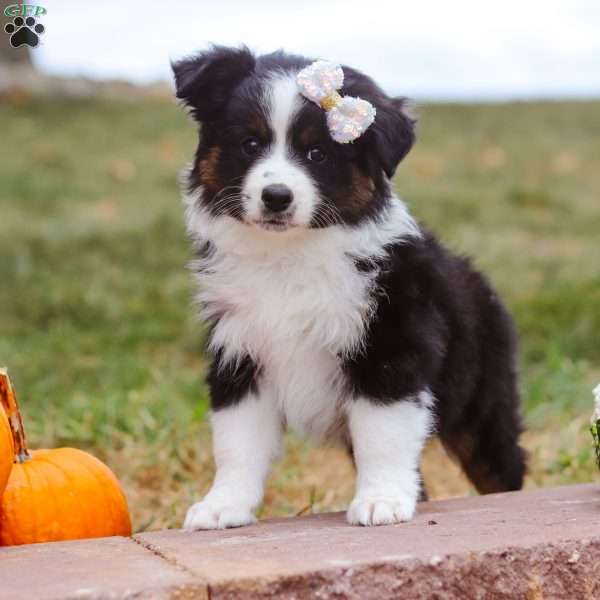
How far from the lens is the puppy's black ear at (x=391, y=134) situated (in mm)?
3404

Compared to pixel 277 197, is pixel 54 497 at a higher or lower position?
lower

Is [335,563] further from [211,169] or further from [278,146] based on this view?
[211,169]

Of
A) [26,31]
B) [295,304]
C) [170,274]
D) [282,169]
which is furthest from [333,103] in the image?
[170,274]

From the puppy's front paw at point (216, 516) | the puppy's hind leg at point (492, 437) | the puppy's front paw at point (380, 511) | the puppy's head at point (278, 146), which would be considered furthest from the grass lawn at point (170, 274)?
the puppy's head at point (278, 146)

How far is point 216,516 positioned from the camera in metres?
3.32

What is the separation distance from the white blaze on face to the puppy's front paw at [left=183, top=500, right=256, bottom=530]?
0.87 m

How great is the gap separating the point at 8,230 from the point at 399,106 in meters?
6.79

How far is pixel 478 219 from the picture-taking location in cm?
1047

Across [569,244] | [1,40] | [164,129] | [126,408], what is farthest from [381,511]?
[1,40]

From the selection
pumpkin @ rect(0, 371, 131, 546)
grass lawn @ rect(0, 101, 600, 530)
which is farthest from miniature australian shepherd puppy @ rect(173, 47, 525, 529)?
grass lawn @ rect(0, 101, 600, 530)

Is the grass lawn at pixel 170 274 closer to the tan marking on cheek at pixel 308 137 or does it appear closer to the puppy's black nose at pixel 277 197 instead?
the puppy's black nose at pixel 277 197

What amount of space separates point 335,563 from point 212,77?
1636 mm

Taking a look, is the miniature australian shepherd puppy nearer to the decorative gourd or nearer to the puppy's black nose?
the puppy's black nose

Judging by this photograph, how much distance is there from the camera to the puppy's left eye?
3.30 m
